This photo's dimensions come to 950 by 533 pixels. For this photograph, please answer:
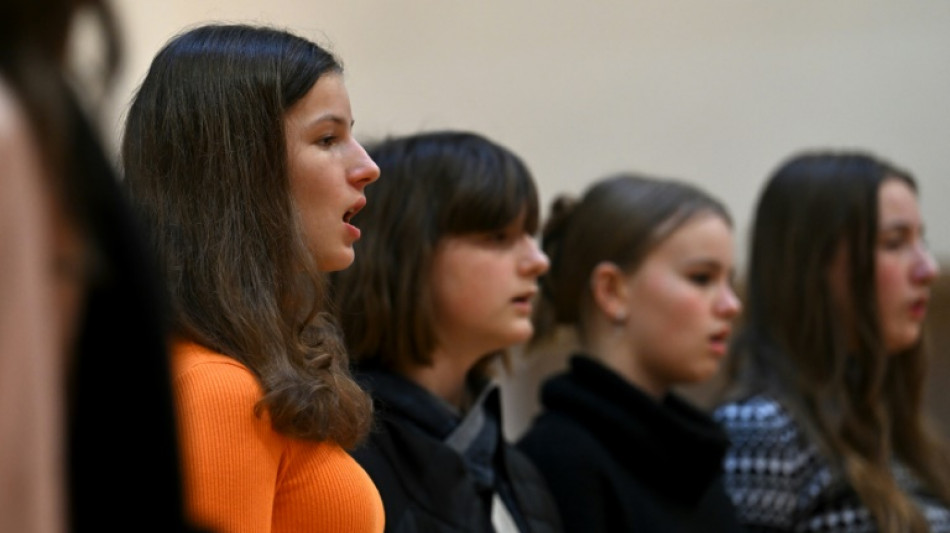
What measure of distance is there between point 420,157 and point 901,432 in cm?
155

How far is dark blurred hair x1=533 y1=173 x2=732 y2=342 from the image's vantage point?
287 cm

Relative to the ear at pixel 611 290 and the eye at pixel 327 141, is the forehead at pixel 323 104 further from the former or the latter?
the ear at pixel 611 290

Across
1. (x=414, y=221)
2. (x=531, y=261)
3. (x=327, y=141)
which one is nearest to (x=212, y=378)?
(x=327, y=141)

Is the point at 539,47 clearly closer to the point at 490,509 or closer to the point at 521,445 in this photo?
the point at 521,445

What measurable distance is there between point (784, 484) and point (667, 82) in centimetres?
125

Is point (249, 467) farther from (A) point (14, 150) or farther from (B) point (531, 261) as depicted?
(B) point (531, 261)

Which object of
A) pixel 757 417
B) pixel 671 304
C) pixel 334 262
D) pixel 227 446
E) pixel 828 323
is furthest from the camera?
pixel 828 323

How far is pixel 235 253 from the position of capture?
1.61 metres

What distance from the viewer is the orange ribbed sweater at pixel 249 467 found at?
1434mm

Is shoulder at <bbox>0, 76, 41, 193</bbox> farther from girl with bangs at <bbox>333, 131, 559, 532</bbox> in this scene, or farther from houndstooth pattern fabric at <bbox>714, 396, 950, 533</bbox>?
houndstooth pattern fabric at <bbox>714, 396, 950, 533</bbox>

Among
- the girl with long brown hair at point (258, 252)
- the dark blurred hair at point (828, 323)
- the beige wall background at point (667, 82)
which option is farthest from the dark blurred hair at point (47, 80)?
the dark blurred hair at point (828, 323)

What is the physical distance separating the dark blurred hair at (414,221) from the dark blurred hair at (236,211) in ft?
1.82

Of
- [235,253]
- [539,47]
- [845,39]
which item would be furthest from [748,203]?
[235,253]

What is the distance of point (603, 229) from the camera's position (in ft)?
9.46
